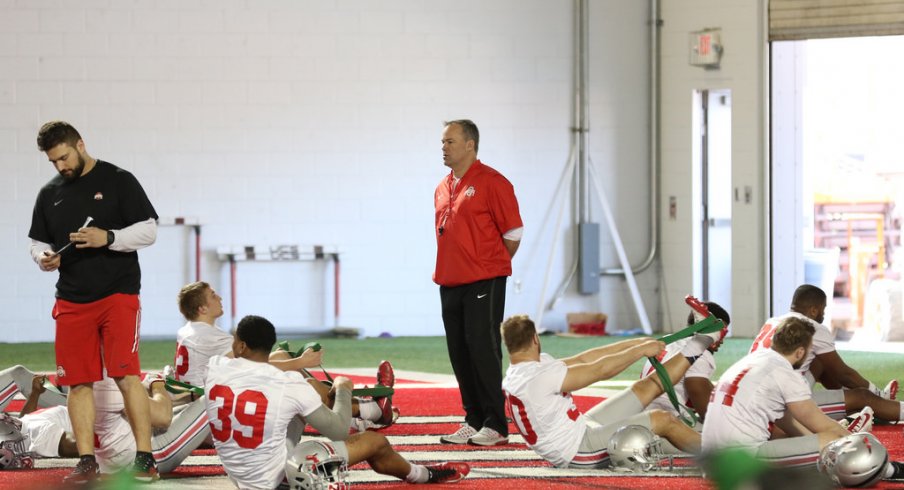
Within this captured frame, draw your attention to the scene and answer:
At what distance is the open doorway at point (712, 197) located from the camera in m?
13.7

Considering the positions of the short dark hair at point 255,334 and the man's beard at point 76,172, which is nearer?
the short dark hair at point 255,334

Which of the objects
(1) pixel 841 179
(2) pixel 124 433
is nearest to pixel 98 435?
(2) pixel 124 433

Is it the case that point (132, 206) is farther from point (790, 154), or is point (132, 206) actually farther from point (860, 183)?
point (860, 183)

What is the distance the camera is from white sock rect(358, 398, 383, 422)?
650cm

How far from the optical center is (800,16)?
41.7 feet

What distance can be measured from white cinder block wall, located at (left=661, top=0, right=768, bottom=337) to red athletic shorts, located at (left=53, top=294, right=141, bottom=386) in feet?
30.3

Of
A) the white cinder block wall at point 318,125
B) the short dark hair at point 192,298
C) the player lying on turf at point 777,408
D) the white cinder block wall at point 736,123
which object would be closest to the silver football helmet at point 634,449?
the player lying on turf at point 777,408

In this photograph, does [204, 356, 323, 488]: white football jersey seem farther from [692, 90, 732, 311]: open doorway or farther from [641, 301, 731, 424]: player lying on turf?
[692, 90, 732, 311]: open doorway

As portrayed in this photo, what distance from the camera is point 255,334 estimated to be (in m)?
4.48

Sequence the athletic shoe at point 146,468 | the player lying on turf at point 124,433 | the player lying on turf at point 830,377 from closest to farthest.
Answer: the athletic shoe at point 146,468 < the player lying on turf at point 124,433 < the player lying on turf at point 830,377

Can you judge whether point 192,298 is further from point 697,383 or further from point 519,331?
point 697,383

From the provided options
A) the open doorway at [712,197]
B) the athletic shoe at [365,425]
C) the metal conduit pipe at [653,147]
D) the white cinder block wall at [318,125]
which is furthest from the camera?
the metal conduit pipe at [653,147]

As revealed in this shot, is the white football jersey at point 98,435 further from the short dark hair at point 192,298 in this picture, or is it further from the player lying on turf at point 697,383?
the player lying on turf at point 697,383

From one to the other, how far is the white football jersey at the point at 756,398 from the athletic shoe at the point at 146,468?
2162 millimetres
